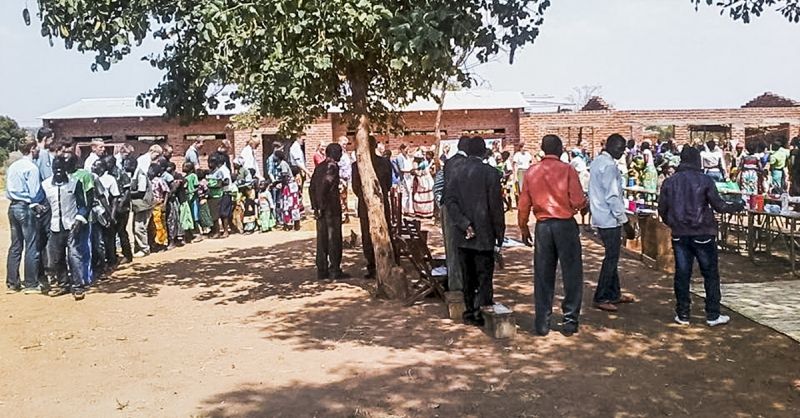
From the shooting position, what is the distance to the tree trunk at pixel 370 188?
8727 millimetres

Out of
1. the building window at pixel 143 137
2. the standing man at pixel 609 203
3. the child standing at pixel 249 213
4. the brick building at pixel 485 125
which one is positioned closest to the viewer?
the standing man at pixel 609 203

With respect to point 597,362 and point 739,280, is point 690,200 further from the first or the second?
point 739,280

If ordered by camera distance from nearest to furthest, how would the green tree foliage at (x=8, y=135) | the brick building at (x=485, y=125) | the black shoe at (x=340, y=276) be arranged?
the black shoe at (x=340, y=276), the brick building at (x=485, y=125), the green tree foliage at (x=8, y=135)

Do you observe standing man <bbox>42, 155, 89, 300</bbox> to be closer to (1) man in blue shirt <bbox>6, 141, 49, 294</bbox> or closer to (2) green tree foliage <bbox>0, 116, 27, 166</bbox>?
(1) man in blue shirt <bbox>6, 141, 49, 294</bbox>

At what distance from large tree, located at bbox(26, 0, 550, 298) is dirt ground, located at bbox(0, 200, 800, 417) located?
1472mm

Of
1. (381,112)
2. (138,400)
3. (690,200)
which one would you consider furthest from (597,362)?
(381,112)

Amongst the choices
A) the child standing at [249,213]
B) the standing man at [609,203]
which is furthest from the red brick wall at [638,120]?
the standing man at [609,203]

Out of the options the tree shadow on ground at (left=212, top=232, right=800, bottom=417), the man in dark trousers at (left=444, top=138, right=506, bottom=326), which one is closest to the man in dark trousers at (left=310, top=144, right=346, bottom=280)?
the tree shadow on ground at (left=212, top=232, right=800, bottom=417)

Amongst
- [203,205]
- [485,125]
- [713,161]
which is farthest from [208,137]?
[713,161]

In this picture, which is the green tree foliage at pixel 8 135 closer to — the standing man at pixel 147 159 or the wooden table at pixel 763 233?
the standing man at pixel 147 159

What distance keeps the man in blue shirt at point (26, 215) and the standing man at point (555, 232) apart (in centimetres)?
615

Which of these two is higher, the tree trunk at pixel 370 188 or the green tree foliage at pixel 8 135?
the green tree foliage at pixel 8 135

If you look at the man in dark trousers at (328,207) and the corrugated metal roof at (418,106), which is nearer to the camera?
the man in dark trousers at (328,207)

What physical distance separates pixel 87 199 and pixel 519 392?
252 inches
